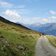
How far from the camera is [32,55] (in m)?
34.2

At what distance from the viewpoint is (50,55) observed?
1232 inches

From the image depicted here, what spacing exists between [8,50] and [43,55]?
6113mm

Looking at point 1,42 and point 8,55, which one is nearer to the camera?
point 8,55

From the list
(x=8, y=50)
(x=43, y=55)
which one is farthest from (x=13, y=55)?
(x=43, y=55)

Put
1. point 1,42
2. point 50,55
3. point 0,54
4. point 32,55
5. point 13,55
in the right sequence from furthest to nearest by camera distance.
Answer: point 32,55
point 50,55
point 1,42
point 13,55
point 0,54

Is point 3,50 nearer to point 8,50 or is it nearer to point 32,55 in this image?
point 8,50

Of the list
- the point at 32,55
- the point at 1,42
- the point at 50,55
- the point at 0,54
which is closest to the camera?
the point at 0,54

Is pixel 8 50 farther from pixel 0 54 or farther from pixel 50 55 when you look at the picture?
pixel 50 55

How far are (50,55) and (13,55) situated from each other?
6.51 m

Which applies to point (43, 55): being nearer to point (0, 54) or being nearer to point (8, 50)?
point (8, 50)

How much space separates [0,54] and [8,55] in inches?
42.1

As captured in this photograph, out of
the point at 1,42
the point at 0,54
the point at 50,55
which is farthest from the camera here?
the point at 50,55

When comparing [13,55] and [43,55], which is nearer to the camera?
[13,55]

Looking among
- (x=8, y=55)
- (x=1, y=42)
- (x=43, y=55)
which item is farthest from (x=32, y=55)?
(x=8, y=55)
